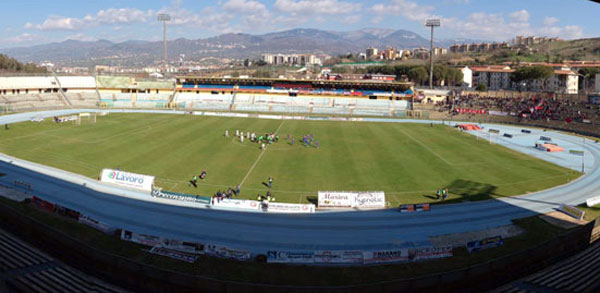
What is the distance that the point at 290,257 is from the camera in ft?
58.4

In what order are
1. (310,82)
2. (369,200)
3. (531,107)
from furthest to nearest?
(310,82) < (531,107) < (369,200)

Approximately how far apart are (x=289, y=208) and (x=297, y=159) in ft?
44.8

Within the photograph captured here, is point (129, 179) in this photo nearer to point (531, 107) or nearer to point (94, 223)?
point (94, 223)

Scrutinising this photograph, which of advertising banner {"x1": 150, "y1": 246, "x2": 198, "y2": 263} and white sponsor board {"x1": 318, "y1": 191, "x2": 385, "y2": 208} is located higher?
white sponsor board {"x1": 318, "y1": 191, "x2": 385, "y2": 208}

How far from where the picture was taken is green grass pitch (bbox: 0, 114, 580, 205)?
2970cm

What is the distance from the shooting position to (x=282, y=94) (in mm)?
87562

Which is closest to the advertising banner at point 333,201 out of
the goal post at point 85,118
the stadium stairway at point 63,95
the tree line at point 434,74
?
the goal post at point 85,118

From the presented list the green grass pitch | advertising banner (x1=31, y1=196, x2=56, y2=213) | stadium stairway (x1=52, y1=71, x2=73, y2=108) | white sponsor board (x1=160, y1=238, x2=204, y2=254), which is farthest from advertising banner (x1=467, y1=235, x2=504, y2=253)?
stadium stairway (x1=52, y1=71, x2=73, y2=108)

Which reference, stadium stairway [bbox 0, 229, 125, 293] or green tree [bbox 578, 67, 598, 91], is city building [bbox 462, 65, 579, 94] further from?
stadium stairway [bbox 0, 229, 125, 293]

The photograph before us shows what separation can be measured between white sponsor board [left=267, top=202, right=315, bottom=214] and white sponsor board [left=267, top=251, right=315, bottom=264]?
21.1 ft

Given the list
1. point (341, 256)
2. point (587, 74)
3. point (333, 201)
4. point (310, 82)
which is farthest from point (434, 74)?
point (341, 256)

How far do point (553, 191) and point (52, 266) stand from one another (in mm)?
31779

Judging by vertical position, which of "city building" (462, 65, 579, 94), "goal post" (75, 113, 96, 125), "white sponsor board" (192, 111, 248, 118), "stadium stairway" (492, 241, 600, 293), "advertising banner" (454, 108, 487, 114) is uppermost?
"city building" (462, 65, 579, 94)

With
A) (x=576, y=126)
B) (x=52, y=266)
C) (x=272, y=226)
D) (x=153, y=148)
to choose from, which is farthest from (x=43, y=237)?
(x=576, y=126)
